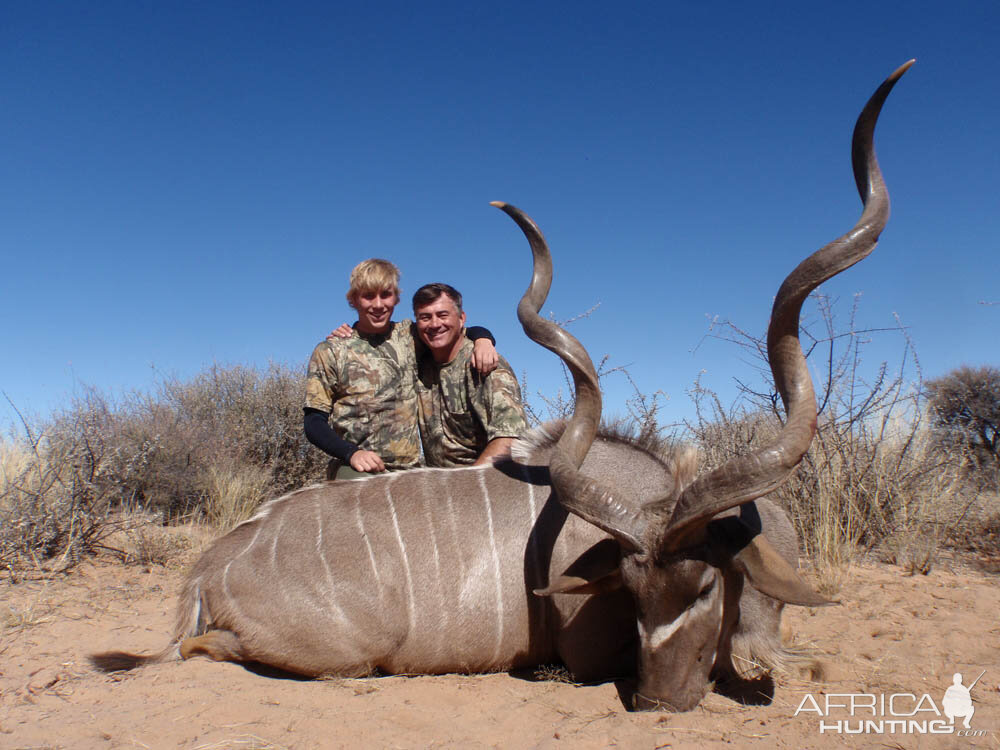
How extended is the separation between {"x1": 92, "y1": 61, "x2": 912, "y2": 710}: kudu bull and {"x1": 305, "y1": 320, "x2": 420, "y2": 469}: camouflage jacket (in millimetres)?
1123

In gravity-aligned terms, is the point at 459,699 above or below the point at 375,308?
below

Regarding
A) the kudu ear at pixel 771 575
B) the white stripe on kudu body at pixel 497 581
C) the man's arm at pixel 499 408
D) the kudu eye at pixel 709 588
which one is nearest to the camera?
the kudu ear at pixel 771 575

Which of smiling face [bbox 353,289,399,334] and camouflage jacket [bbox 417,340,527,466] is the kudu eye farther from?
smiling face [bbox 353,289,399,334]

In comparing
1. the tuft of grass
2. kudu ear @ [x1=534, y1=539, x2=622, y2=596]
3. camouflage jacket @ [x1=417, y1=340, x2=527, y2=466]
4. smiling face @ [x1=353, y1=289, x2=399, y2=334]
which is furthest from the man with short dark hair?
the tuft of grass

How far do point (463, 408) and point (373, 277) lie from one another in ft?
3.31

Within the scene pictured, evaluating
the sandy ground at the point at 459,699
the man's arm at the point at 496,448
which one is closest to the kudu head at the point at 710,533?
the sandy ground at the point at 459,699

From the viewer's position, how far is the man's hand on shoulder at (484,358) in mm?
4359

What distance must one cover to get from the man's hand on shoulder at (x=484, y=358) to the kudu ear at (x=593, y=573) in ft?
5.88

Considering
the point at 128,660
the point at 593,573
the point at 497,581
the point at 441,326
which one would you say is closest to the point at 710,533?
the point at 593,573

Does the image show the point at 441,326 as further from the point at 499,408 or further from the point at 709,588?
the point at 709,588

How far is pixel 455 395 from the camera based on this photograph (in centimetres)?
457

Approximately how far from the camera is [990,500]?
6.23 meters

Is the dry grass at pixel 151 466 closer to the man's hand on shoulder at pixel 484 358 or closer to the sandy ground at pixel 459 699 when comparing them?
the sandy ground at pixel 459 699

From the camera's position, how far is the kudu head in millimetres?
2422
